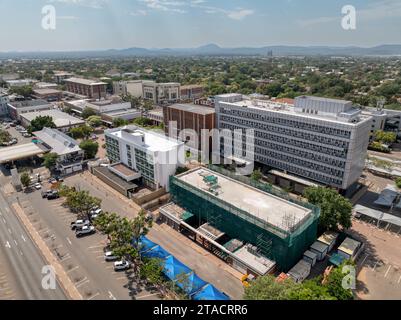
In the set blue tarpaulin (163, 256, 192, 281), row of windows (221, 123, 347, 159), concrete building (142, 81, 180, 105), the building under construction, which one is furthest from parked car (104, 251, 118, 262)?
concrete building (142, 81, 180, 105)

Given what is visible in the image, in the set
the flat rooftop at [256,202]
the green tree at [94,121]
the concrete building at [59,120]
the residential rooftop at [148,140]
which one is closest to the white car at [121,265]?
the flat rooftop at [256,202]

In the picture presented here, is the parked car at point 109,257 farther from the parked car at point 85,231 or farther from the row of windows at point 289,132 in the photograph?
the row of windows at point 289,132

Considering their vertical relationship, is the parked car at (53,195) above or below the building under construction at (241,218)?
below

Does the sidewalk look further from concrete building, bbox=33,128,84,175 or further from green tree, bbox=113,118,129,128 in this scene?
green tree, bbox=113,118,129,128

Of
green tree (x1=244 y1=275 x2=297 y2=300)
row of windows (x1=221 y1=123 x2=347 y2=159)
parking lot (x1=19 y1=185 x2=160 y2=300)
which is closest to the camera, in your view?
green tree (x1=244 y1=275 x2=297 y2=300)
